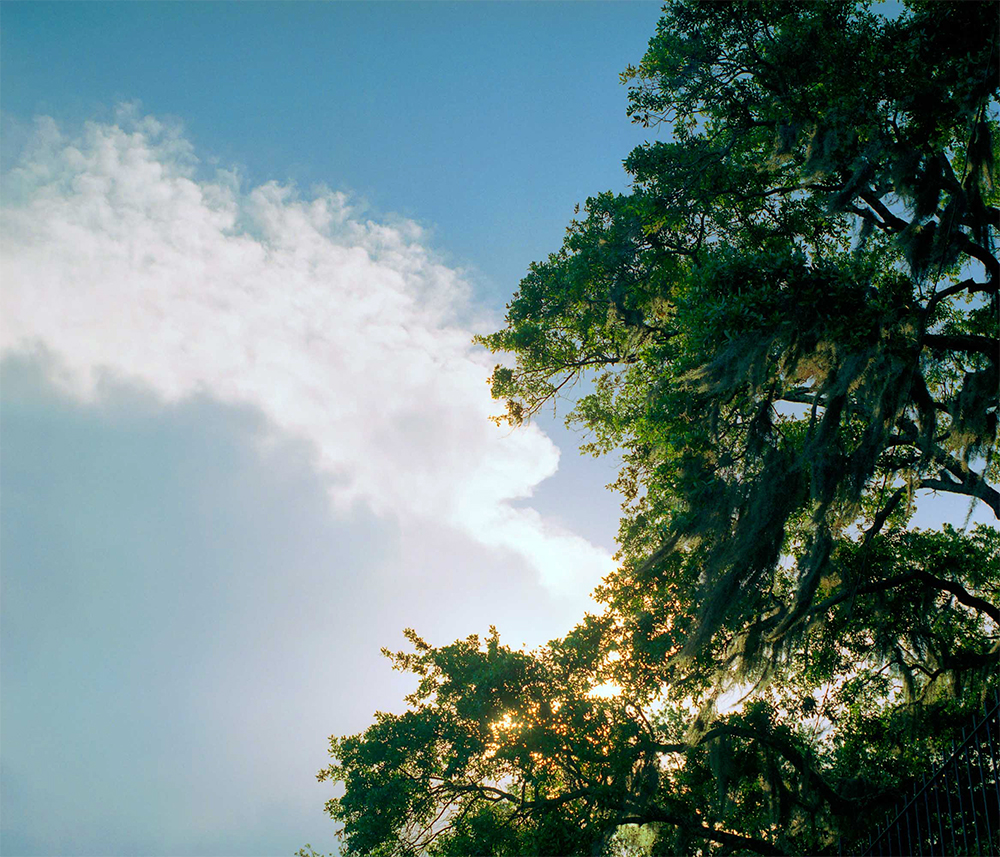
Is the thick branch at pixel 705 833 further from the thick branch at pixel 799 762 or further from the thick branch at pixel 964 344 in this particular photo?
the thick branch at pixel 964 344

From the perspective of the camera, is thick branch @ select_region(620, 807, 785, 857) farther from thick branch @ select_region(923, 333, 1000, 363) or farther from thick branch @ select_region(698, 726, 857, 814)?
thick branch @ select_region(923, 333, 1000, 363)

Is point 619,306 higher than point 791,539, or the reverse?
point 619,306

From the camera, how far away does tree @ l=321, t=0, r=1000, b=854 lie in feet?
24.6

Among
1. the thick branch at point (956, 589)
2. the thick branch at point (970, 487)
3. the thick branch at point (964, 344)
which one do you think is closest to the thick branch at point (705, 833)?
the thick branch at point (956, 589)

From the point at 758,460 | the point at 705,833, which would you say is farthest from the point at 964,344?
the point at 705,833

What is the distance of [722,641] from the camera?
1050 cm

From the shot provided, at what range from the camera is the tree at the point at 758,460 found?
24.6 feet

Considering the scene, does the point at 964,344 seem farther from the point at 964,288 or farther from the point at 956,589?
the point at 956,589

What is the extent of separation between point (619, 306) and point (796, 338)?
4.12 meters

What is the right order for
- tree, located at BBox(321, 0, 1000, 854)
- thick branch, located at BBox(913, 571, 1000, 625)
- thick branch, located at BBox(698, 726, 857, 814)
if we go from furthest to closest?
thick branch, located at BBox(698, 726, 857, 814) → thick branch, located at BBox(913, 571, 1000, 625) → tree, located at BBox(321, 0, 1000, 854)

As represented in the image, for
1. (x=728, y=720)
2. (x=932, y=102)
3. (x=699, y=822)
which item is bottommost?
(x=699, y=822)

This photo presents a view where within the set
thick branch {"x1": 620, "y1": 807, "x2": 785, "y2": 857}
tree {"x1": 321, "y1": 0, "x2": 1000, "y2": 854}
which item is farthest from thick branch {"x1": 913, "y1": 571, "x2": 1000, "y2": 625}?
thick branch {"x1": 620, "y1": 807, "x2": 785, "y2": 857}

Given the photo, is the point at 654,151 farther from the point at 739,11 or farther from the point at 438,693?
the point at 438,693

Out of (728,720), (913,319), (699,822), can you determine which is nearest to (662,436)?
(913,319)
